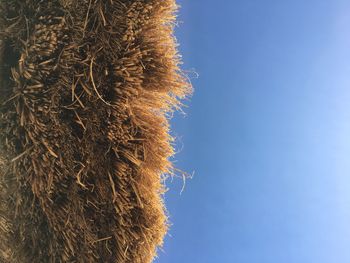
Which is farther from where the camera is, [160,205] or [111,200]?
[160,205]

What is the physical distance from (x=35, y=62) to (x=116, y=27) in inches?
7.3

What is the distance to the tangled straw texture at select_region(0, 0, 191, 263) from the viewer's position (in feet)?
2.88

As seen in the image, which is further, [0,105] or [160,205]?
[160,205]

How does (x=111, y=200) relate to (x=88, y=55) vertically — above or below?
below

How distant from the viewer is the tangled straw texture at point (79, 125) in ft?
2.88

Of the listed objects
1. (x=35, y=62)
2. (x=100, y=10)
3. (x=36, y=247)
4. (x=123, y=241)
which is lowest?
(x=36, y=247)

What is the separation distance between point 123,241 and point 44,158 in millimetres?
267

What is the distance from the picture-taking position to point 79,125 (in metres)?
0.92

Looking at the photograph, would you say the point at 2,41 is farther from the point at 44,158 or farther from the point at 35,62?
the point at 44,158

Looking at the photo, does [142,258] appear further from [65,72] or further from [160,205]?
[65,72]

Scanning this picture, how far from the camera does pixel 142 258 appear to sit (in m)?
1.04

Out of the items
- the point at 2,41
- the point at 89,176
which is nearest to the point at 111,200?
the point at 89,176

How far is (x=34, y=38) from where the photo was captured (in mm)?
860

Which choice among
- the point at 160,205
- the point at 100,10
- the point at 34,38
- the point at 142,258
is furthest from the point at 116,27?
the point at 142,258
